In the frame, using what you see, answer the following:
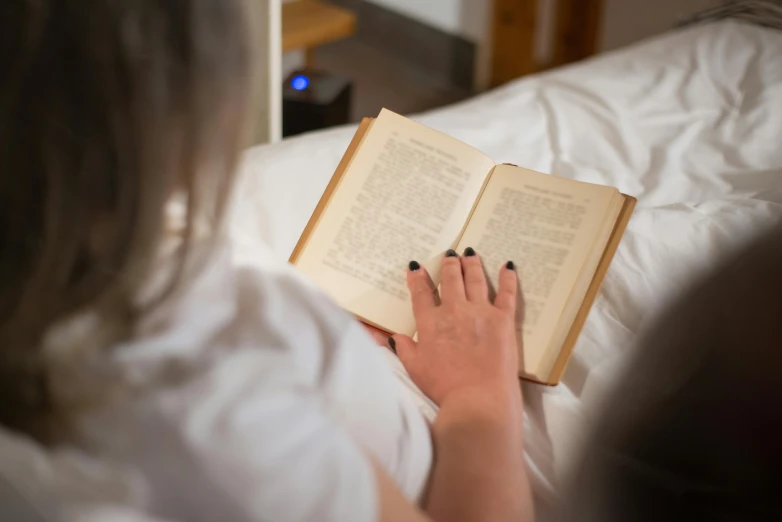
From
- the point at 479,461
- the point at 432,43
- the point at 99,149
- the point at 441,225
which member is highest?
the point at 432,43

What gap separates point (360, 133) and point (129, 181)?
53 cm

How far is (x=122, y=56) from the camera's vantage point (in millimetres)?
349

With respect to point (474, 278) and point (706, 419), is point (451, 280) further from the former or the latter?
point (706, 419)

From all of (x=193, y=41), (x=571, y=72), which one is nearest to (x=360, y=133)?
(x=193, y=41)

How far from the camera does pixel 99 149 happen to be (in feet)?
1.18

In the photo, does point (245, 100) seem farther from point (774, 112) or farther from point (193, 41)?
point (774, 112)

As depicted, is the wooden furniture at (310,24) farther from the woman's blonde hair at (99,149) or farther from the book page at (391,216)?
the woman's blonde hair at (99,149)

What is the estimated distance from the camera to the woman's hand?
0.70 metres

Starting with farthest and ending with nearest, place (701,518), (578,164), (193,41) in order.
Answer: (578,164) → (193,41) → (701,518)

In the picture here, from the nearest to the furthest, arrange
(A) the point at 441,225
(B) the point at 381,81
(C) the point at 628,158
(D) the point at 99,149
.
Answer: (D) the point at 99,149
(A) the point at 441,225
(C) the point at 628,158
(B) the point at 381,81

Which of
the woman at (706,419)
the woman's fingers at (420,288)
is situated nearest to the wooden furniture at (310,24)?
the woman's fingers at (420,288)

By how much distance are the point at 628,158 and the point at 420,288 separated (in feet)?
1.75

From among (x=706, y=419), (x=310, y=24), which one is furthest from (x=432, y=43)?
(x=706, y=419)

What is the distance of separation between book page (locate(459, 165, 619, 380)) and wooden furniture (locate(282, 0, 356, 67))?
3.88ft
